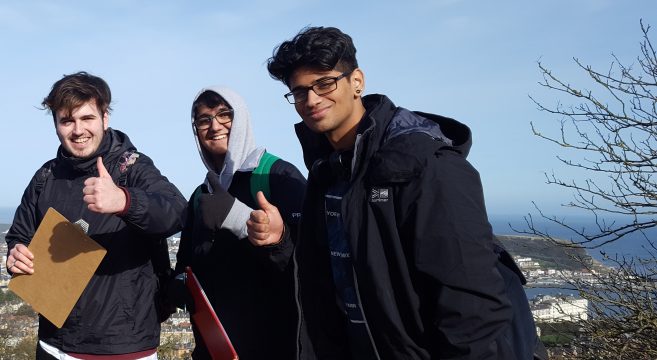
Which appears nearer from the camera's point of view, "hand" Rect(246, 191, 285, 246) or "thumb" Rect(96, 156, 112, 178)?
"hand" Rect(246, 191, 285, 246)

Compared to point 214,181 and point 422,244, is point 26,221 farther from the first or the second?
point 422,244

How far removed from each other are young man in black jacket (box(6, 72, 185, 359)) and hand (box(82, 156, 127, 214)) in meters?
0.19

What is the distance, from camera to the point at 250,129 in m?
2.81

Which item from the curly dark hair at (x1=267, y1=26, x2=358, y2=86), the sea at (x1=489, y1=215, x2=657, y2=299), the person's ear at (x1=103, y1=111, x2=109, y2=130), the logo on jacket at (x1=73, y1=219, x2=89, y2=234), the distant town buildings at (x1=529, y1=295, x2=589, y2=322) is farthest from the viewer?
the distant town buildings at (x1=529, y1=295, x2=589, y2=322)

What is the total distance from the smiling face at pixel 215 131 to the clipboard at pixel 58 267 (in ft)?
2.01

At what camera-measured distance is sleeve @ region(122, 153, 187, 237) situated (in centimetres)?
262

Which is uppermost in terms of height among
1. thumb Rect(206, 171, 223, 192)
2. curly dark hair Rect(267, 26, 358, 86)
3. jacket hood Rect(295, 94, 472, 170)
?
curly dark hair Rect(267, 26, 358, 86)

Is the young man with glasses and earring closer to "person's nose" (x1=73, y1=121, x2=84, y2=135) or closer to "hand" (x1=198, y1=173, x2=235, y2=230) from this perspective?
"hand" (x1=198, y1=173, x2=235, y2=230)

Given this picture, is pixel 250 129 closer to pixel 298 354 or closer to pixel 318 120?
pixel 318 120

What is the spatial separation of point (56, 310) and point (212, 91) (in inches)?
44.3

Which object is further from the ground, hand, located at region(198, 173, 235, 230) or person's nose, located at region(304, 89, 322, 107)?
person's nose, located at region(304, 89, 322, 107)

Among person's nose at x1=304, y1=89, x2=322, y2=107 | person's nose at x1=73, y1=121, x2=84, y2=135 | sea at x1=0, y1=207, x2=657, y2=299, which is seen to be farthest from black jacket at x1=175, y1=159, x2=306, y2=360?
sea at x1=0, y1=207, x2=657, y2=299

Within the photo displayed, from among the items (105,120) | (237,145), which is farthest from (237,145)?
(105,120)

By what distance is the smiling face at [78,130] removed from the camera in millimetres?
2938
